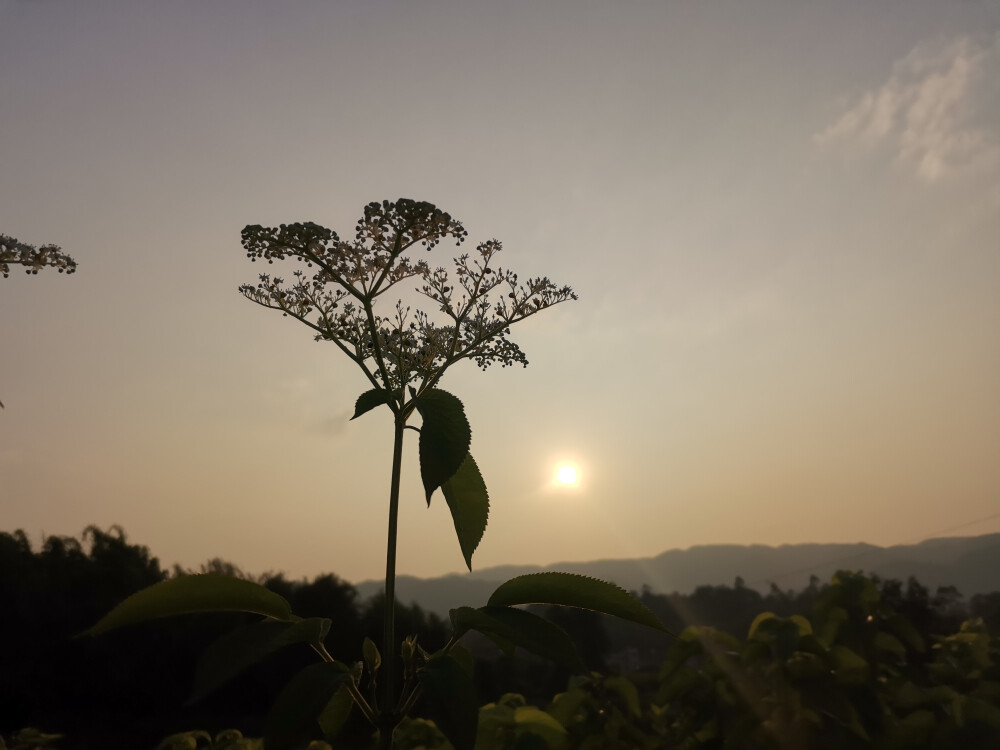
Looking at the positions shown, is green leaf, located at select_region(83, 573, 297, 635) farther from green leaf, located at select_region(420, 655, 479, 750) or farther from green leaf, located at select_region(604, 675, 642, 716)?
green leaf, located at select_region(604, 675, 642, 716)

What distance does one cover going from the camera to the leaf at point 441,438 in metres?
1.87

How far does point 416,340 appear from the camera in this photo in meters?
2.35

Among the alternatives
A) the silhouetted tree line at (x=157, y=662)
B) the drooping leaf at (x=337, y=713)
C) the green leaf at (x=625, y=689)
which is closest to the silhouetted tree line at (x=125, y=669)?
the silhouetted tree line at (x=157, y=662)

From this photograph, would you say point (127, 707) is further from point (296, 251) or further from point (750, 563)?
point (750, 563)

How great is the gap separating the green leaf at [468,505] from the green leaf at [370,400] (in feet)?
0.97

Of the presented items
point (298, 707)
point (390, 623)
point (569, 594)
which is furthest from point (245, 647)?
point (569, 594)

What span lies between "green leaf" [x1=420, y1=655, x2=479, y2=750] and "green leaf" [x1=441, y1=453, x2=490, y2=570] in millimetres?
346

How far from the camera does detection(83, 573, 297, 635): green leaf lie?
177cm

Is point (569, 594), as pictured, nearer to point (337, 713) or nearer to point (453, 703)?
point (453, 703)

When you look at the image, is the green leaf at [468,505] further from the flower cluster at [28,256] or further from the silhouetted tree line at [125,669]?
the silhouetted tree line at [125,669]

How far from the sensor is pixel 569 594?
2.11 metres

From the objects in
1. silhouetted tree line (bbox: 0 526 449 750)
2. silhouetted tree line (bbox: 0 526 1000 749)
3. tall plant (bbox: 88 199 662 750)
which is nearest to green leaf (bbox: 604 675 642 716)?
tall plant (bbox: 88 199 662 750)

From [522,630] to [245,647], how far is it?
2.22 ft

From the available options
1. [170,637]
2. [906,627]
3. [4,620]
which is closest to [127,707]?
[170,637]
